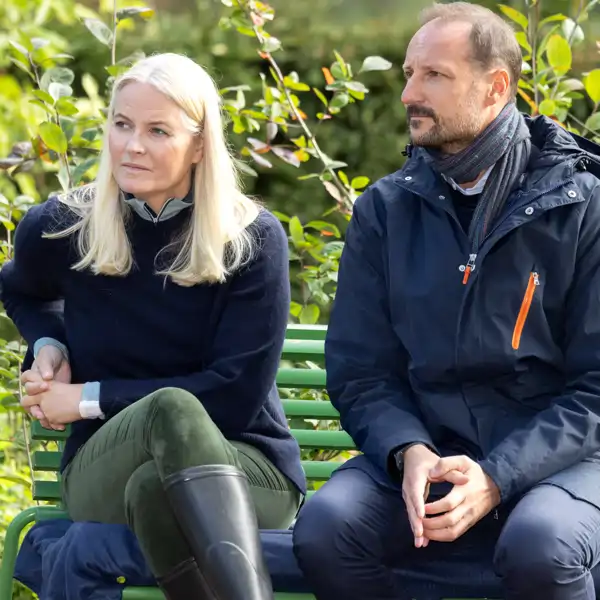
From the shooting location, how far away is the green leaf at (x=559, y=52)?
4.46 meters

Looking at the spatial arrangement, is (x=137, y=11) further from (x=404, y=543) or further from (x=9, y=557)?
(x=404, y=543)

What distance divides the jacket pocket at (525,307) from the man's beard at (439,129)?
0.37m

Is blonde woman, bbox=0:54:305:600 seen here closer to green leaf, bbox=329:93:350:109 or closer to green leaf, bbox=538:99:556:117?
green leaf, bbox=329:93:350:109

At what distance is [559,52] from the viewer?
14.7 feet

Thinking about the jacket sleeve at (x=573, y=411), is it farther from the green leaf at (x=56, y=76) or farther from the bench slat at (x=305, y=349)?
the green leaf at (x=56, y=76)

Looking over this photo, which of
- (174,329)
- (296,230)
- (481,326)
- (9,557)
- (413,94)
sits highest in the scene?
(413,94)

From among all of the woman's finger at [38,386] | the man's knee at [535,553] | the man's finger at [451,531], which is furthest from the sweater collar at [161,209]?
the man's knee at [535,553]

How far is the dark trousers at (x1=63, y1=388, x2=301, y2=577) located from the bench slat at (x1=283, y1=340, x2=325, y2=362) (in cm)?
50

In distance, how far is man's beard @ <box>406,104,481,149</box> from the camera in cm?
354

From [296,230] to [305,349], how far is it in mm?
655

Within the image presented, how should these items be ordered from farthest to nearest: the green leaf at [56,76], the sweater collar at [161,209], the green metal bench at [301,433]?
the green leaf at [56,76]
the green metal bench at [301,433]
the sweater collar at [161,209]

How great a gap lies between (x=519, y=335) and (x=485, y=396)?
164 millimetres

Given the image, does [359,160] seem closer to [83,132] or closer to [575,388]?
[83,132]

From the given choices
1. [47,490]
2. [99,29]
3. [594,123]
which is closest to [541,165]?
[594,123]
